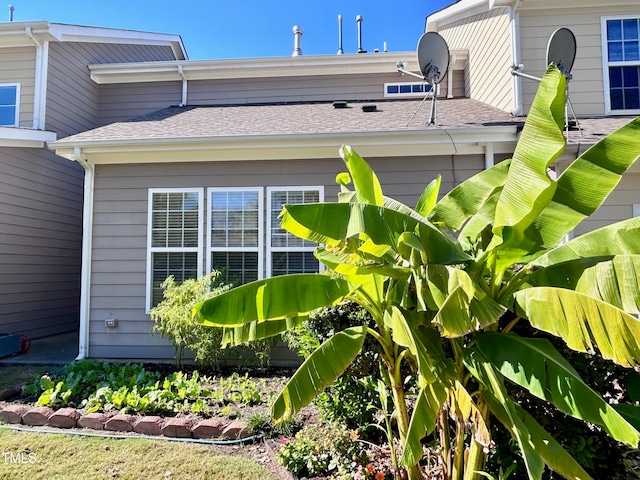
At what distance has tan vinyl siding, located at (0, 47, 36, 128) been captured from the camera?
859 centimetres

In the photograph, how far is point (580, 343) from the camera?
1768 mm

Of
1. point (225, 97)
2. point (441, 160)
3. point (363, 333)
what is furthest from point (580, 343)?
point (225, 97)

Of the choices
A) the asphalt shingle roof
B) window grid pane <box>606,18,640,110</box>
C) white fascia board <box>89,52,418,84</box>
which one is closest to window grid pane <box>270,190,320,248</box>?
the asphalt shingle roof

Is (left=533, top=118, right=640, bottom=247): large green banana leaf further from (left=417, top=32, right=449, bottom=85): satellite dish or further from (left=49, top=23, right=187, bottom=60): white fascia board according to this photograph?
(left=49, top=23, right=187, bottom=60): white fascia board

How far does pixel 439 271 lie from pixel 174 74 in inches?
379

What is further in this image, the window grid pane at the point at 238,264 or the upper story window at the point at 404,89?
the upper story window at the point at 404,89

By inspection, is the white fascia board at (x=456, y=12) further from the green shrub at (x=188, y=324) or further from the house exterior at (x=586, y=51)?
the green shrub at (x=188, y=324)

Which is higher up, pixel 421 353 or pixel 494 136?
pixel 494 136

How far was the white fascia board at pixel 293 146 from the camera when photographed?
571 centimetres

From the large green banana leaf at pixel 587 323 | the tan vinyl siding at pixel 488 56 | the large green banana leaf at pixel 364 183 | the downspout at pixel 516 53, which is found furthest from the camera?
the tan vinyl siding at pixel 488 56

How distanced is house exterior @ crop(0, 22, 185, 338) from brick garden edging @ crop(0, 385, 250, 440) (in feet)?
14.6

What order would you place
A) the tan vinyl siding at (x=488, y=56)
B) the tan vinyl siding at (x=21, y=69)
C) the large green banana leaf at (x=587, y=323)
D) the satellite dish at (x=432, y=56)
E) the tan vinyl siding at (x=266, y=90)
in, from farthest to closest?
the tan vinyl siding at (x=266, y=90) < the tan vinyl siding at (x=21, y=69) < the tan vinyl siding at (x=488, y=56) < the satellite dish at (x=432, y=56) < the large green banana leaf at (x=587, y=323)

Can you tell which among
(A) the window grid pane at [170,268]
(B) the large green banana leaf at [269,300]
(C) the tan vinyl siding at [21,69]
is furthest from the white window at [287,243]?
(C) the tan vinyl siding at [21,69]

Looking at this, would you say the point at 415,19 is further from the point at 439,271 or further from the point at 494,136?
the point at 439,271
